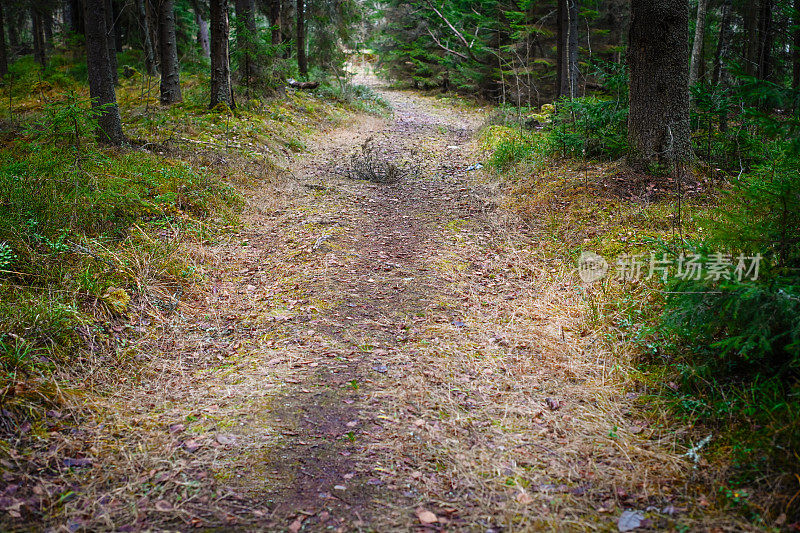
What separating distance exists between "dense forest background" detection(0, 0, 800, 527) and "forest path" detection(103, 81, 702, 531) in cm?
44

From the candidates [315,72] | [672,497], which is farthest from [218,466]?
[315,72]

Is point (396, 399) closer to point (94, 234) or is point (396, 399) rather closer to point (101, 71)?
point (94, 234)

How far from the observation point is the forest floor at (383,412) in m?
2.76

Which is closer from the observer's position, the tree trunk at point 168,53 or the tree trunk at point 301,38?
the tree trunk at point 168,53

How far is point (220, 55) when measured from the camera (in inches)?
484

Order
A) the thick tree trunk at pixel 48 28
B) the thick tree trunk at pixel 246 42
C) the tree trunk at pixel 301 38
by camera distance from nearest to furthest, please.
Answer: the thick tree trunk at pixel 246 42 → the tree trunk at pixel 301 38 → the thick tree trunk at pixel 48 28

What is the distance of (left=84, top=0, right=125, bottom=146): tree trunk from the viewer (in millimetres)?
8523

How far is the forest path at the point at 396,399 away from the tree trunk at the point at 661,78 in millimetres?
2544

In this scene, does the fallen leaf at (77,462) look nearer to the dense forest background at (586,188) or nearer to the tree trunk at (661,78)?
the dense forest background at (586,188)

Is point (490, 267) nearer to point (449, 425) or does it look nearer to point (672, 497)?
point (449, 425)

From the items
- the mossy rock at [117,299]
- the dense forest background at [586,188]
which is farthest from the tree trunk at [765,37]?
the mossy rock at [117,299]

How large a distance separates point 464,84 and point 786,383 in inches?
863

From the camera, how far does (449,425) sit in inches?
137

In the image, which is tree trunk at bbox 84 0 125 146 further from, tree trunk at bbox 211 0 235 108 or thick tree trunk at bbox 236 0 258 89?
thick tree trunk at bbox 236 0 258 89
